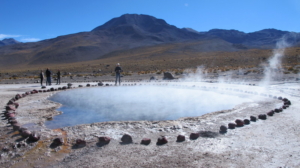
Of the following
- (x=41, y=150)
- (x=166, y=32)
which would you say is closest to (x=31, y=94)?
(x=41, y=150)

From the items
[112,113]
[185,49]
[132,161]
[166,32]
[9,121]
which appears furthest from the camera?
[166,32]

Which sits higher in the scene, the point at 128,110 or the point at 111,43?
the point at 111,43

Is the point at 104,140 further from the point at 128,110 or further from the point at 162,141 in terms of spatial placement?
the point at 128,110

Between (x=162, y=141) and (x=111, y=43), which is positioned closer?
(x=162, y=141)

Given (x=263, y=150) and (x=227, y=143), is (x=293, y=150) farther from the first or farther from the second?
(x=227, y=143)

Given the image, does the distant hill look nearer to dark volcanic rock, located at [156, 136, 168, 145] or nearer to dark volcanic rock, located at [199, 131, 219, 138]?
dark volcanic rock, located at [199, 131, 219, 138]

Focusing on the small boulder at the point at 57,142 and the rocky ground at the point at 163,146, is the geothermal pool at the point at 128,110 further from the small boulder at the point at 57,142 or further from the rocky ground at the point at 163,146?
the small boulder at the point at 57,142

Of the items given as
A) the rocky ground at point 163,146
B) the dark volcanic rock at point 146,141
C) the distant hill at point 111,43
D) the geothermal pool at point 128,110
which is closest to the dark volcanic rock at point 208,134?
the rocky ground at point 163,146

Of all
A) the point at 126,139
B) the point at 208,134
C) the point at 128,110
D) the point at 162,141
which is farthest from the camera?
the point at 128,110

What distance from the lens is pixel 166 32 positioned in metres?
140

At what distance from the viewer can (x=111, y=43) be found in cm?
10825

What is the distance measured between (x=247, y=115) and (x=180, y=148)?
311 centimetres

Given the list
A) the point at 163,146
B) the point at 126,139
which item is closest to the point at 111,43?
the point at 126,139

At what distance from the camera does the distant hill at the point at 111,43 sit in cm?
8659
